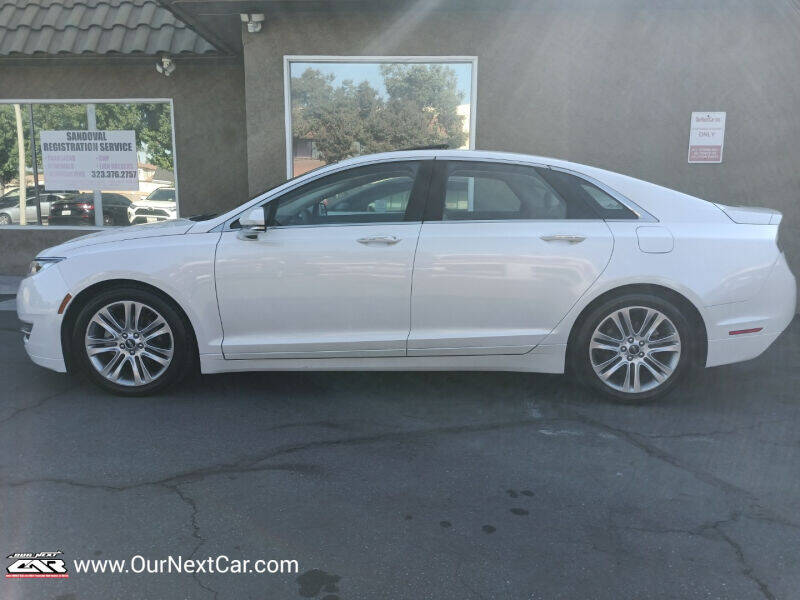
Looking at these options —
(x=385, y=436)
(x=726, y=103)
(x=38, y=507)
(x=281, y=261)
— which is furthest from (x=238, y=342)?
(x=726, y=103)

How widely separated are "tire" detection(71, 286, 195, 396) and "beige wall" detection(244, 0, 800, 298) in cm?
374

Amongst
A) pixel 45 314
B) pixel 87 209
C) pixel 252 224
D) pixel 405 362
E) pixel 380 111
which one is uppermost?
pixel 380 111

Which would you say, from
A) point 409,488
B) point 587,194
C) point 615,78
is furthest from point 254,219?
point 615,78

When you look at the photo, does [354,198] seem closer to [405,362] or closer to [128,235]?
[405,362]

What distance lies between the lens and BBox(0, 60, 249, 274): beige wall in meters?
9.43

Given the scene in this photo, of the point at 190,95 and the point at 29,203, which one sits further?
the point at 29,203

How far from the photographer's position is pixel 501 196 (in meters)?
4.62

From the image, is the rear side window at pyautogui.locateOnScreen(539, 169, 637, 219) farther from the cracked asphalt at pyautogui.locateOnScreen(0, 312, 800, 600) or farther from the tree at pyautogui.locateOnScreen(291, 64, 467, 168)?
the tree at pyautogui.locateOnScreen(291, 64, 467, 168)

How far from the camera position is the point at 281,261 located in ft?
14.6

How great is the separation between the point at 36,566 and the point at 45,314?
2263 millimetres

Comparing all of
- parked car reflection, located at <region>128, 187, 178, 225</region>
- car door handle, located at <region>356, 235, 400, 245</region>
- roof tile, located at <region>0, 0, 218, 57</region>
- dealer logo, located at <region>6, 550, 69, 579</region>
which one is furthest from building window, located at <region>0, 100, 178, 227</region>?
dealer logo, located at <region>6, 550, 69, 579</region>

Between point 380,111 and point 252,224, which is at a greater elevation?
point 380,111

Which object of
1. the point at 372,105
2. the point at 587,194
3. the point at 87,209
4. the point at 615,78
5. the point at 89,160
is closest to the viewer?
the point at 587,194

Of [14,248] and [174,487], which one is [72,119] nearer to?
[14,248]
